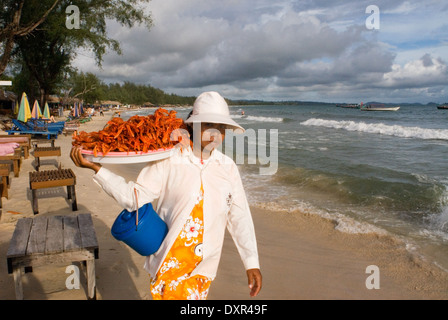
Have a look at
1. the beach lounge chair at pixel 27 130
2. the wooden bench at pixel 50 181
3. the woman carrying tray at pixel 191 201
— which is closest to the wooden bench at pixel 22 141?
the beach lounge chair at pixel 27 130

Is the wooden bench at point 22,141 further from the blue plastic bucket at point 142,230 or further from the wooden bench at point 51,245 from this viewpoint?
the blue plastic bucket at point 142,230

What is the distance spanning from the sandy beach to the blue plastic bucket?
1.91 meters

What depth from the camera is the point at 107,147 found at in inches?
75.0

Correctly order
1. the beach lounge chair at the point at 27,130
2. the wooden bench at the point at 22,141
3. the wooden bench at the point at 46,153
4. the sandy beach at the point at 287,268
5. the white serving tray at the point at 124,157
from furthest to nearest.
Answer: the beach lounge chair at the point at 27,130, the wooden bench at the point at 22,141, the wooden bench at the point at 46,153, the sandy beach at the point at 287,268, the white serving tray at the point at 124,157

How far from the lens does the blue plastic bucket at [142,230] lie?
1887 millimetres

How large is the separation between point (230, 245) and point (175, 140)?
3.48 metres

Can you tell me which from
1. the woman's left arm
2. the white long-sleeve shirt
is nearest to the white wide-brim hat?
the white long-sleeve shirt

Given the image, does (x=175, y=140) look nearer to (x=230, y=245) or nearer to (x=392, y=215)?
(x=230, y=245)

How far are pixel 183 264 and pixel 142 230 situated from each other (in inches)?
14.0

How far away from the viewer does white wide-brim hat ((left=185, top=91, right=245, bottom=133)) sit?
77.5 inches

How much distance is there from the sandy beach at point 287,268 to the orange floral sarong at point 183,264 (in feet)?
5.85

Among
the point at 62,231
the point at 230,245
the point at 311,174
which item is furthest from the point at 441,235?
the point at 62,231
